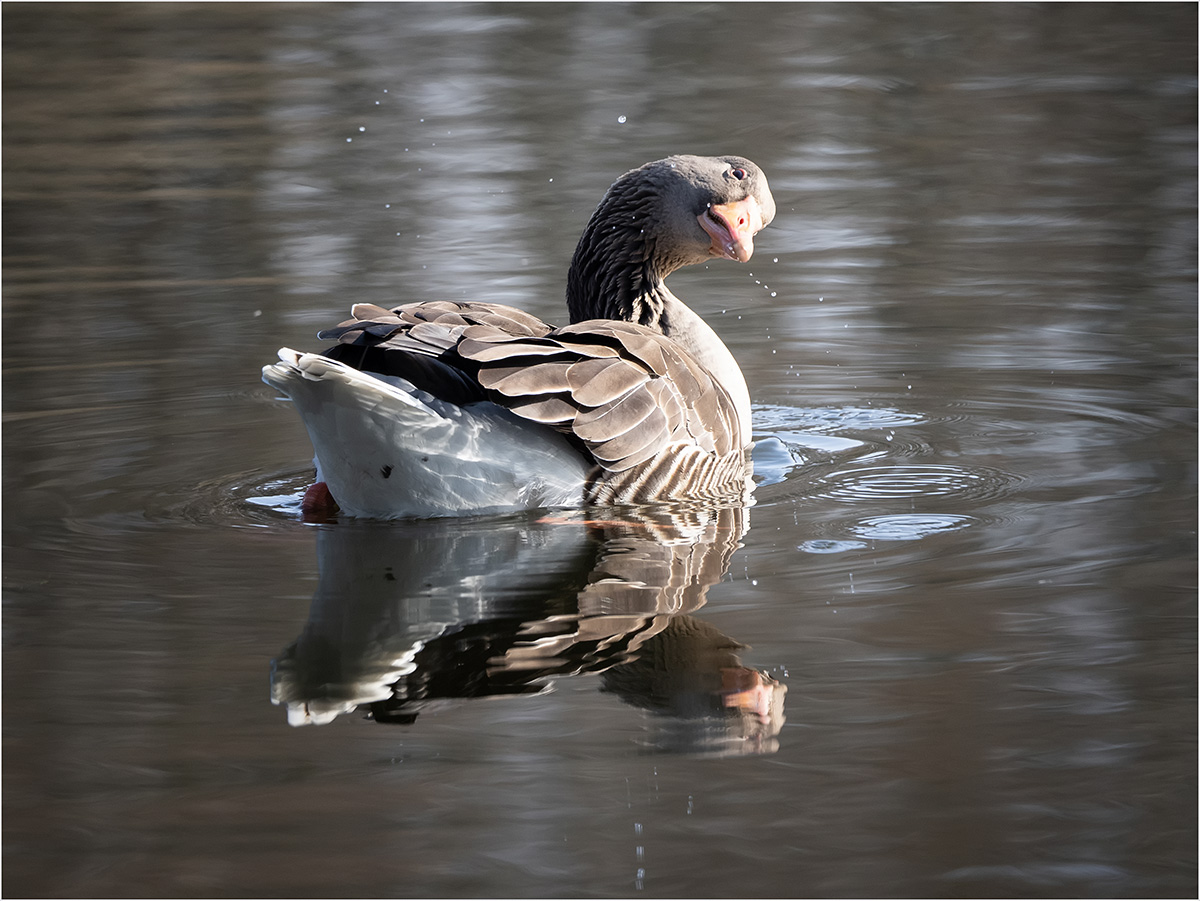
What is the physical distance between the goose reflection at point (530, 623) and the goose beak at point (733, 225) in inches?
54.3

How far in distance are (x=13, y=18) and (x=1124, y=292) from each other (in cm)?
1939

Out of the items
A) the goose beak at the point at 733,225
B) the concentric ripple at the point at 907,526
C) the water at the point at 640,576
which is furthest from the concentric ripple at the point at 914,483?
the goose beak at the point at 733,225

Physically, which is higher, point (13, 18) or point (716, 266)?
point (13, 18)

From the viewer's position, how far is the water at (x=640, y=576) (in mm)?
3902

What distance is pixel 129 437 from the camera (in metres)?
8.02

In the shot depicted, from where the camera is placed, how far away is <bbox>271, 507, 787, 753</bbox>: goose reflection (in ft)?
15.3

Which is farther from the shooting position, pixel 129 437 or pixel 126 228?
pixel 126 228

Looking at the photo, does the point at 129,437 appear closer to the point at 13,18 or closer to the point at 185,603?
the point at 185,603

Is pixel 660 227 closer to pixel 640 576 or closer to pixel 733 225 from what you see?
pixel 733 225

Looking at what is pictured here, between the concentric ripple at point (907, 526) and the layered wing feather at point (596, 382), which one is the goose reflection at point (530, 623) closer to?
the layered wing feather at point (596, 382)

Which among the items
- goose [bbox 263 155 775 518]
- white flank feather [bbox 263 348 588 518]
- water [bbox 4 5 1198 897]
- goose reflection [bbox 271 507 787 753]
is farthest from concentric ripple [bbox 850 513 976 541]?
white flank feather [bbox 263 348 588 518]

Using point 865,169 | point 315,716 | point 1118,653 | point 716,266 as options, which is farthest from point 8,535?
point 865,169

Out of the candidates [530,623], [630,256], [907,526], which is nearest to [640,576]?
[530,623]

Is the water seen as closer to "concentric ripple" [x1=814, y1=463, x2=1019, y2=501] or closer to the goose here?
"concentric ripple" [x1=814, y1=463, x2=1019, y2=501]
